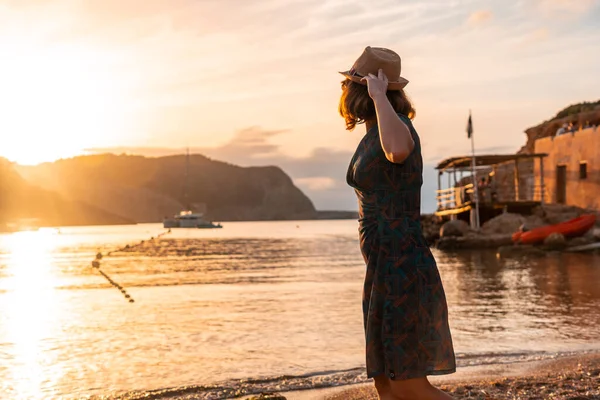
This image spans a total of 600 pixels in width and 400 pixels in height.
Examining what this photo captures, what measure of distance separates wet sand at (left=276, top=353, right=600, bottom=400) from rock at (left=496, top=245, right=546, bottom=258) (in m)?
23.0

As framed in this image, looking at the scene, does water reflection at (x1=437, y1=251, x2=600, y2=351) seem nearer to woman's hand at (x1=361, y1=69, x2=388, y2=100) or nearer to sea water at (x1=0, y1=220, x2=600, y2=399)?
sea water at (x1=0, y1=220, x2=600, y2=399)

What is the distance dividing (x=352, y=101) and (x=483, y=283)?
1578cm

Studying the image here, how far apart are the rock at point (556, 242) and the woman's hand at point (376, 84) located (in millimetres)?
29977

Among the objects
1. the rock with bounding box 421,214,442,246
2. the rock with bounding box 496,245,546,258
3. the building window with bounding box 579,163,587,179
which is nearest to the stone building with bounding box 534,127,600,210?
the building window with bounding box 579,163,587,179

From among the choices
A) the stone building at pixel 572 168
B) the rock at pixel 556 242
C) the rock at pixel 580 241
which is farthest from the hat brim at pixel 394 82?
the stone building at pixel 572 168

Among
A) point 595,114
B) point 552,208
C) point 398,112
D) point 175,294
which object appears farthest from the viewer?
point 595,114

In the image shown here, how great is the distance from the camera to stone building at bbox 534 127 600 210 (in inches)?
1316

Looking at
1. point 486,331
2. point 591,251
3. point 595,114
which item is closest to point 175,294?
point 486,331

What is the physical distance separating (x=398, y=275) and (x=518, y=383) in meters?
3.59

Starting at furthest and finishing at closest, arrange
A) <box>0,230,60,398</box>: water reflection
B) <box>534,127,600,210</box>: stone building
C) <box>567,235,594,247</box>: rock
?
<box>534,127,600,210</box>: stone building → <box>567,235,594,247</box>: rock → <box>0,230,60,398</box>: water reflection

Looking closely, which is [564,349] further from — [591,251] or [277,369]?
[591,251]

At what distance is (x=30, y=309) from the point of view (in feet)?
46.8

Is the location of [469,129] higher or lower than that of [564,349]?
higher

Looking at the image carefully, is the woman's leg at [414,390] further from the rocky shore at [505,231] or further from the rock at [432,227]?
the rock at [432,227]
